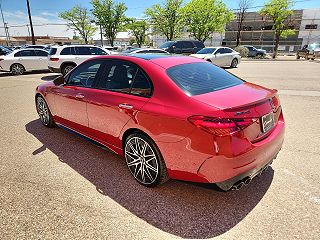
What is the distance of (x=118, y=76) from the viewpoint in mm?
3373

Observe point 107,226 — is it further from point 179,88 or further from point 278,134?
point 278,134

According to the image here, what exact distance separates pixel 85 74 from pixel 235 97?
8.17 ft

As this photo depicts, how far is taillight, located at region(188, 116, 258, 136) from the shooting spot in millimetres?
2221

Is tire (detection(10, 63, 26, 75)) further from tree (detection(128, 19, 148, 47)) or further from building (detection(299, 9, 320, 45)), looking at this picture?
building (detection(299, 9, 320, 45))

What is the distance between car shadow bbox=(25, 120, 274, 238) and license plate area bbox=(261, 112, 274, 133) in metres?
0.80

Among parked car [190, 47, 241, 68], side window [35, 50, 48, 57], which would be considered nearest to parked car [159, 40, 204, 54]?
parked car [190, 47, 241, 68]

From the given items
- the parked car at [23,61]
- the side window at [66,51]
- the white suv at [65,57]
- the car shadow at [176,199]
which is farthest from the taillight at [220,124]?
the parked car at [23,61]

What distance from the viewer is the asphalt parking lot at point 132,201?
2348mm

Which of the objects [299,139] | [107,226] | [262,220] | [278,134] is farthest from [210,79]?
[299,139]

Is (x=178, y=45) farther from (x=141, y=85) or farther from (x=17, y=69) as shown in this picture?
(x=141, y=85)

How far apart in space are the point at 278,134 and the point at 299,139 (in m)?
2.04

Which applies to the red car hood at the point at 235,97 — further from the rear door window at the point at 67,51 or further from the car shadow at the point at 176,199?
the rear door window at the point at 67,51

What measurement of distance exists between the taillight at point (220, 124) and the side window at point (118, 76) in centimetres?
119

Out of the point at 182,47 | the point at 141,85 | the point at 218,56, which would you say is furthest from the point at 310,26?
the point at 141,85
